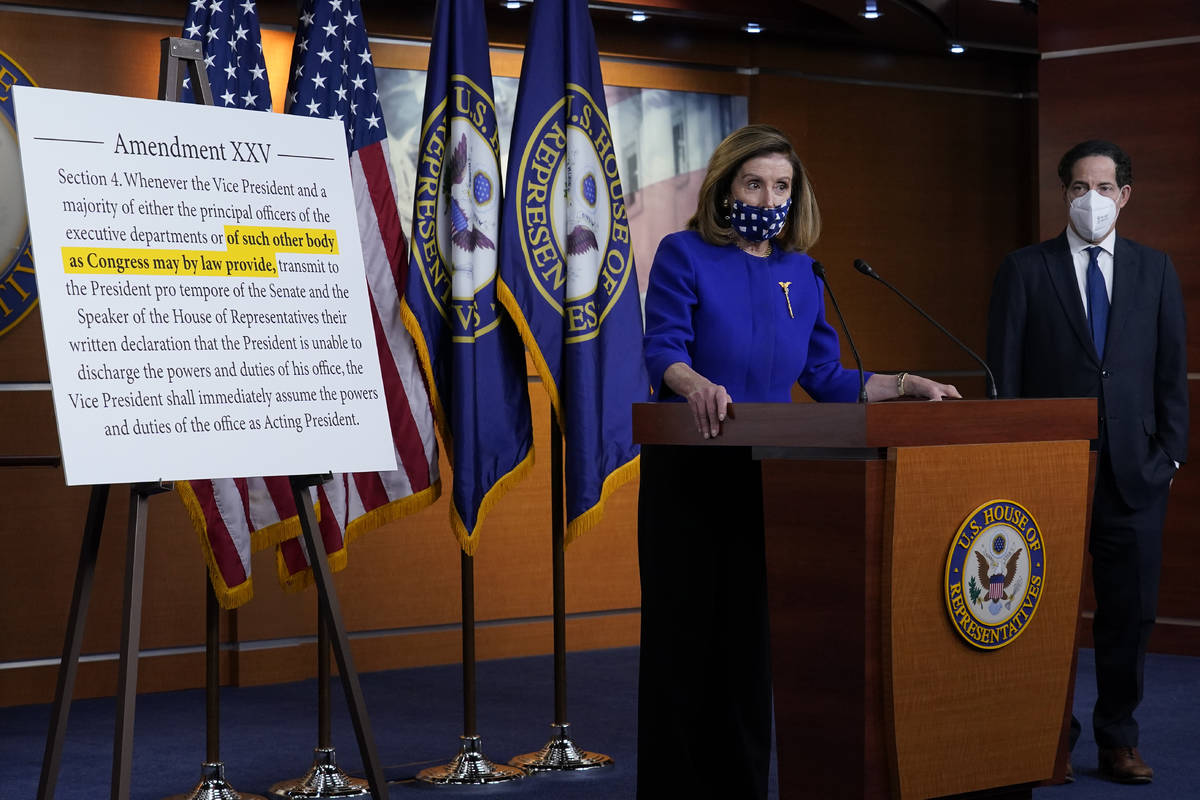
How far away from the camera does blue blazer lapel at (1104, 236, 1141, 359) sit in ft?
14.8

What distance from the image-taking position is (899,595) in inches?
108

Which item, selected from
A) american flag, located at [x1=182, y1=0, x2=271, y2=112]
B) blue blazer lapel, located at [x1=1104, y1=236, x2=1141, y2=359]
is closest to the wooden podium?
blue blazer lapel, located at [x1=1104, y1=236, x2=1141, y2=359]

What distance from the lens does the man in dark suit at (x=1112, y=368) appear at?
14.5ft

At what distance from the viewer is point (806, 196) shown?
134 inches

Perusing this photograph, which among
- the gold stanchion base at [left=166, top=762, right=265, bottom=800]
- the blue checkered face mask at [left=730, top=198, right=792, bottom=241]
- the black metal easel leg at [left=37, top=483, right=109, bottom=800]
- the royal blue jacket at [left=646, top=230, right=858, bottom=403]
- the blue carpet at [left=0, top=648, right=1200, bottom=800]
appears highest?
the blue checkered face mask at [left=730, top=198, right=792, bottom=241]

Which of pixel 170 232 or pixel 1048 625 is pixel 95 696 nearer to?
pixel 170 232

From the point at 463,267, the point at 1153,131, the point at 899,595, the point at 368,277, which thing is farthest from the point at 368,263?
the point at 1153,131

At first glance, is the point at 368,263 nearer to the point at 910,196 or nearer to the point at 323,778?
the point at 323,778

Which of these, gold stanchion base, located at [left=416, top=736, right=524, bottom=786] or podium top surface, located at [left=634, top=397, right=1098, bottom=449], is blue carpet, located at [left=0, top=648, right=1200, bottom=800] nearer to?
gold stanchion base, located at [left=416, top=736, right=524, bottom=786]

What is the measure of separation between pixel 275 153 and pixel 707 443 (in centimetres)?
124

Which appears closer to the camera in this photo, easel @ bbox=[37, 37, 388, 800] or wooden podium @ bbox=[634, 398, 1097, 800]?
wooden podium @ bbox=[634, 398, 1097, 800]

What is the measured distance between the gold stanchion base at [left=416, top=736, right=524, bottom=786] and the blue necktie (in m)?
2.24

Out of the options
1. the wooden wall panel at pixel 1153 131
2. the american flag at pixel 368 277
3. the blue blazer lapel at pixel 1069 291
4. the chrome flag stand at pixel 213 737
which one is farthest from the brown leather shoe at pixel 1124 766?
the chrome flag stand at pixel 213 737

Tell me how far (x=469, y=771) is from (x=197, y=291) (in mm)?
1885
